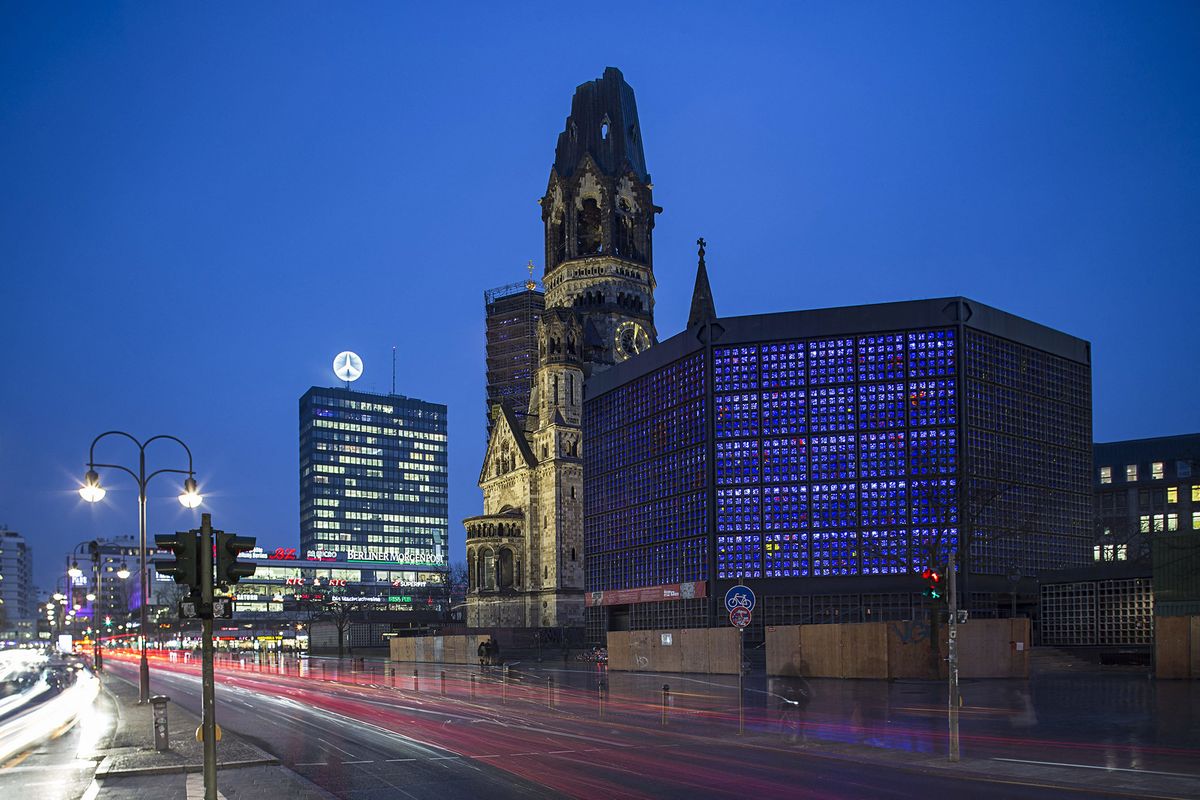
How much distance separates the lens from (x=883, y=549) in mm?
69062

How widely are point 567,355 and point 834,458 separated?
3879 centimetres

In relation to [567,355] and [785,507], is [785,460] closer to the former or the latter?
[785,507]

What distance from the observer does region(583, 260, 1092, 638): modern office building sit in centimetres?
6912

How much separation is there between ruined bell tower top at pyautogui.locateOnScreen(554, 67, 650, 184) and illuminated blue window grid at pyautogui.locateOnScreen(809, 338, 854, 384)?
152 feet

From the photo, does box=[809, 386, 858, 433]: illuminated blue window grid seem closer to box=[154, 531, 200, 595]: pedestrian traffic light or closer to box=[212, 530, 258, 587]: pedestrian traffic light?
box=[212, 530, 258, 587]: pedestrian traffic light

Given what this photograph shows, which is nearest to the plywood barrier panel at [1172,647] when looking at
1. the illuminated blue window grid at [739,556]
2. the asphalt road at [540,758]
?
the asphalt road at [540,758]

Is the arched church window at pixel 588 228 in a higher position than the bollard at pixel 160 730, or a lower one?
higher

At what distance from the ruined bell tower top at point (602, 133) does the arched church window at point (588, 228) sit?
154 inches

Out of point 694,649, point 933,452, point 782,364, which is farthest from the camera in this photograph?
point 782,364

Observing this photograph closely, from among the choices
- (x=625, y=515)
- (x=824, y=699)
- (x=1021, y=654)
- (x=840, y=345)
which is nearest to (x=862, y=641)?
(x=1021, y=654)

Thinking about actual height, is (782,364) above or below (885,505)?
above

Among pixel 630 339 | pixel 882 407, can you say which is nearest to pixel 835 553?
pixel 882 407

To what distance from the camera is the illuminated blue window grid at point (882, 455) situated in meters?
69.4

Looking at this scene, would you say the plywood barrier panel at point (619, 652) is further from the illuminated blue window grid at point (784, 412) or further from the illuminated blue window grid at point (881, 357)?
the illuminated blue window grid at point (881, 357)
